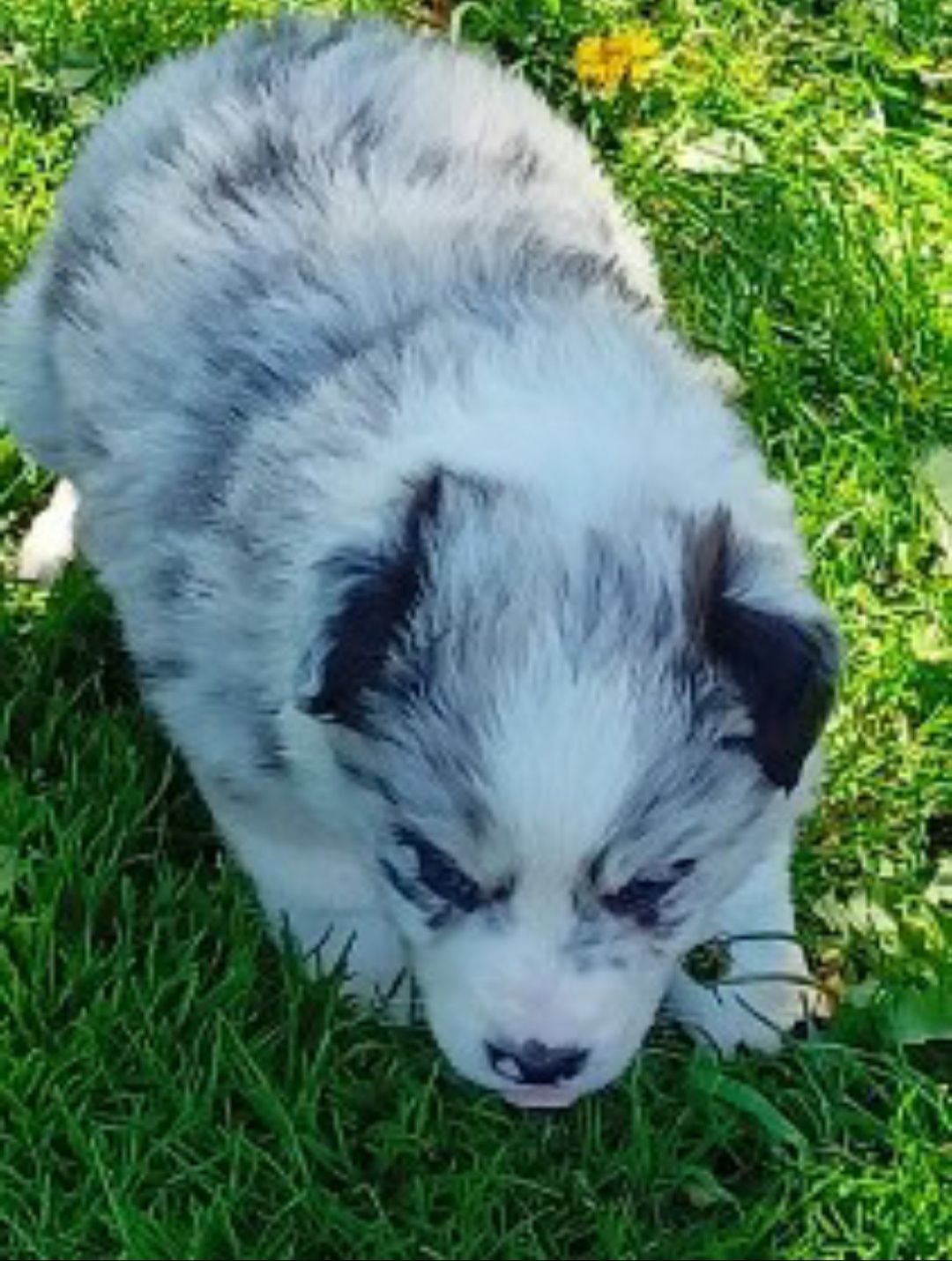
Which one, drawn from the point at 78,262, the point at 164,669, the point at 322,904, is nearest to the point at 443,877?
the point at 322,904

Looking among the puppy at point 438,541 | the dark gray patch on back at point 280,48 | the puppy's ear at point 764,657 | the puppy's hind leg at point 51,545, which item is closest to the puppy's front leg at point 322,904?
the puppy at point 438,541

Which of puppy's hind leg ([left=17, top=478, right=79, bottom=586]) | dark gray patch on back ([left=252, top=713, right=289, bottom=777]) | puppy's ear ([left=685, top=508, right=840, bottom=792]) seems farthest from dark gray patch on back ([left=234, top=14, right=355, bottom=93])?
puppy's ear ([left=685, top=508, right=840, bottom=792])

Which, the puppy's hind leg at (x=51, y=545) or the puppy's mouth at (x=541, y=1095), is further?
the puppy's hind leg at (x=51, y=545)

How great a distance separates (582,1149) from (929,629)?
124 centimetres

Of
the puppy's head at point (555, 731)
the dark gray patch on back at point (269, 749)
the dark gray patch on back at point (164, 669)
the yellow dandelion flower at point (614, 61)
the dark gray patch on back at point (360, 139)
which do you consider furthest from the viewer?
the yellow dandelion flower at point (614, 61)

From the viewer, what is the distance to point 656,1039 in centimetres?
437

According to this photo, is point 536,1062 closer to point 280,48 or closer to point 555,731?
point 555,731

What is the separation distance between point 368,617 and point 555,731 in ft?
1.01

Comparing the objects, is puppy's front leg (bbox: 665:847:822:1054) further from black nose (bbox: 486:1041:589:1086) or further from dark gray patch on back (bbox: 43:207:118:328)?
dark gray patch on back (bbox: 43:207:118:328)

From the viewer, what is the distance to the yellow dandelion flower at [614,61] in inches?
234

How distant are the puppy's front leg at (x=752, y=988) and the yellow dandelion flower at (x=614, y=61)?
209cm

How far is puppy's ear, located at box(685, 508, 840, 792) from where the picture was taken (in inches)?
145

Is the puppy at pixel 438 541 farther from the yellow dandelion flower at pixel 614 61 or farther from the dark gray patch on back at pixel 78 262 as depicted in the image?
the yellow dandelion flower at pixel 614 61

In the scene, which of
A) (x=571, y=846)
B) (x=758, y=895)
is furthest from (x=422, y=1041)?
(x=571, y=846)
